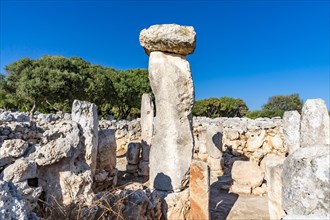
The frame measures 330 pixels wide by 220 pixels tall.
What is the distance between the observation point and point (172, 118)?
444cm

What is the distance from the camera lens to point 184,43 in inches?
170

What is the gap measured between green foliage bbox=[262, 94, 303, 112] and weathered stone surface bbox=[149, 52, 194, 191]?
3634cm

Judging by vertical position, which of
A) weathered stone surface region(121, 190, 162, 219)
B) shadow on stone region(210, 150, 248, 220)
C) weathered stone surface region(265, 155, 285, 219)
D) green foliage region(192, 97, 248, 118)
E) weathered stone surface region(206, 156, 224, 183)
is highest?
green foliage region(192, 97, 248, 118)

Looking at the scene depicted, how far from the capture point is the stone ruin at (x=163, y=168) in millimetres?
1168

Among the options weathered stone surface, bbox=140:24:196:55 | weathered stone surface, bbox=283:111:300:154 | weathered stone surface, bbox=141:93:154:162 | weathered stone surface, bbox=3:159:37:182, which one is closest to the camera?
weathered stone surface, bbox=3:159:37:182

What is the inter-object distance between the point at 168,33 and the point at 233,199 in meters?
3.88

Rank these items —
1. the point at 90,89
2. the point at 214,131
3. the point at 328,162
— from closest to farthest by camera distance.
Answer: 1. the point at 328,162
2. the point at 214,131
3. the point at 90,89

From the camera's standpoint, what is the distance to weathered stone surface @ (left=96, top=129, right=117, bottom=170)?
6.14 m

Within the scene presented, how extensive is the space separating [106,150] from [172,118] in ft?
7.83

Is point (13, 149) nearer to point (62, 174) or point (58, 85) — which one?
point (62, 174)

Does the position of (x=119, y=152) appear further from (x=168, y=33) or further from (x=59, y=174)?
(x=59, y=174)

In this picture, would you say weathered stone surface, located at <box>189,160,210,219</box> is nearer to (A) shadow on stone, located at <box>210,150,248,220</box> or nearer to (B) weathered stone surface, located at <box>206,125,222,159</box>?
(A) shadow on stone, located at <box>210,150,248,220</box>

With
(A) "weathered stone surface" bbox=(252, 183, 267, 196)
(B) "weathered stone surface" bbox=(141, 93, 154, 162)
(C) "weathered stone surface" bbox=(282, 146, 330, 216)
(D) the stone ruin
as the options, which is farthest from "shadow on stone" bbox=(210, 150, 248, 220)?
(C) "weathered stone surface" bbox=(282, 146, 330, 216)

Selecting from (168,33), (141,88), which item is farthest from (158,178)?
(141,88)
